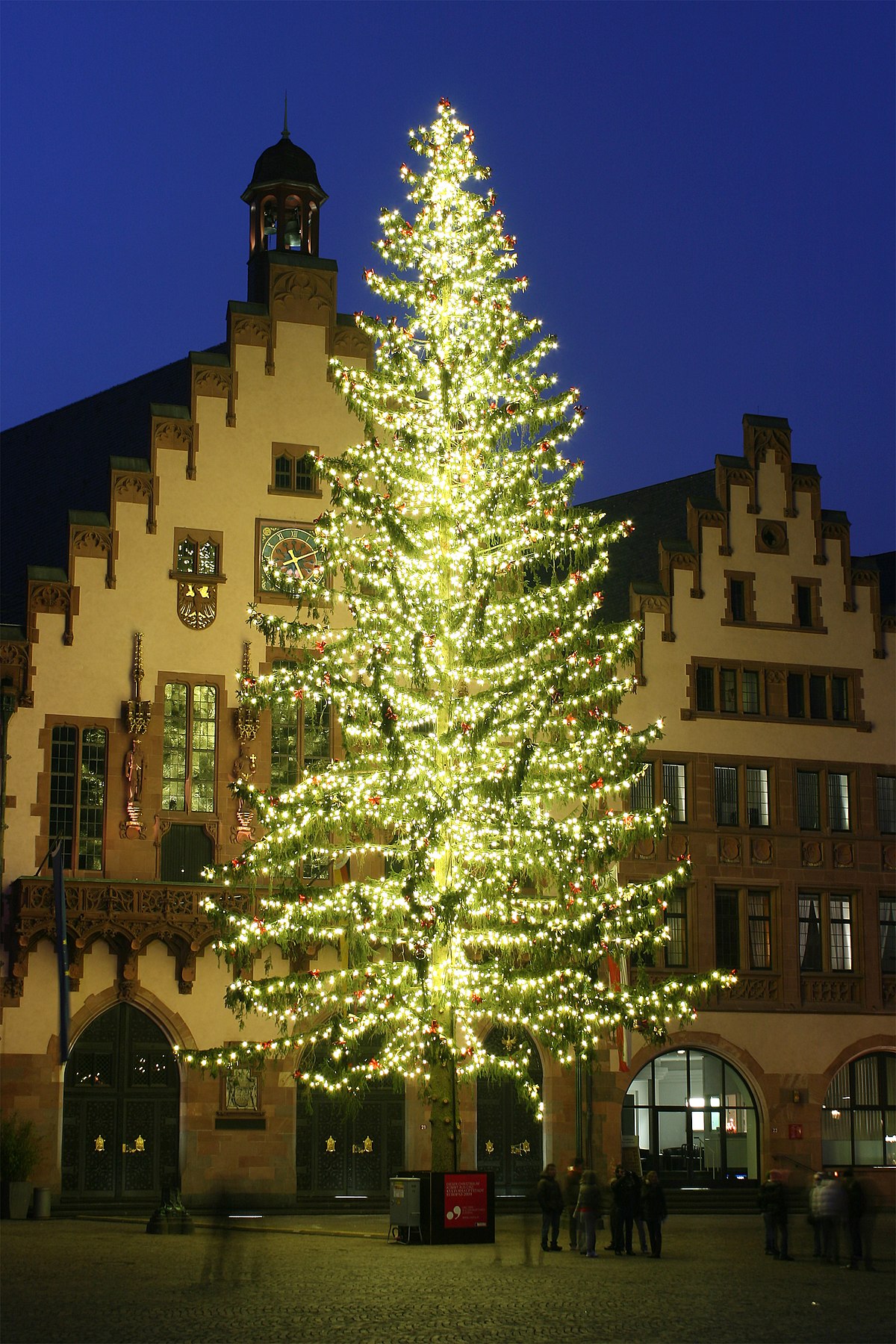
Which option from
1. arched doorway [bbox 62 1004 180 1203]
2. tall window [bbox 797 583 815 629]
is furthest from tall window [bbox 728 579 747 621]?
arched doorway [bbox 62 1004 180 1203]

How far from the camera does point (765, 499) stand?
1817 inches

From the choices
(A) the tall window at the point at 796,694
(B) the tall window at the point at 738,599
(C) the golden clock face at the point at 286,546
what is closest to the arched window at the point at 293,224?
(C) the golden clock face at the point at 286,546

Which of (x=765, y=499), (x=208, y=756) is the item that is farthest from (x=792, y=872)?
(x=208, y=756)

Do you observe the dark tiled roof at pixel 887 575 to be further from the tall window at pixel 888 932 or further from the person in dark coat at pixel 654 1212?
the person in dark coat at pixel 654 1212

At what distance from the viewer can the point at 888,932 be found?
45281 mm

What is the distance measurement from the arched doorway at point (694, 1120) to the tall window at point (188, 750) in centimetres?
1186

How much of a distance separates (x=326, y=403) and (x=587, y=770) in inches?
560

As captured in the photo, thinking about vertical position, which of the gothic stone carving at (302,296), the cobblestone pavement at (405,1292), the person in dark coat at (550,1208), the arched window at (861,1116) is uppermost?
the gothic stone carving at (302,296)

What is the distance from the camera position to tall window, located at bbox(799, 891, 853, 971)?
1747 inches

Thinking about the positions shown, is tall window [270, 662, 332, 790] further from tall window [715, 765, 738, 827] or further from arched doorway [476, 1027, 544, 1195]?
tall window [715, 765, 738, 827]

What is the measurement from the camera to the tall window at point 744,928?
1719 inches

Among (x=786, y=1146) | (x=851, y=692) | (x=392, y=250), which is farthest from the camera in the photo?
(x=851, y=692)

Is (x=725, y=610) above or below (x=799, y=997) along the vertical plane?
above

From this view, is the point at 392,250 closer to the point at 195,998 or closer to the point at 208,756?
the point at 208,756
